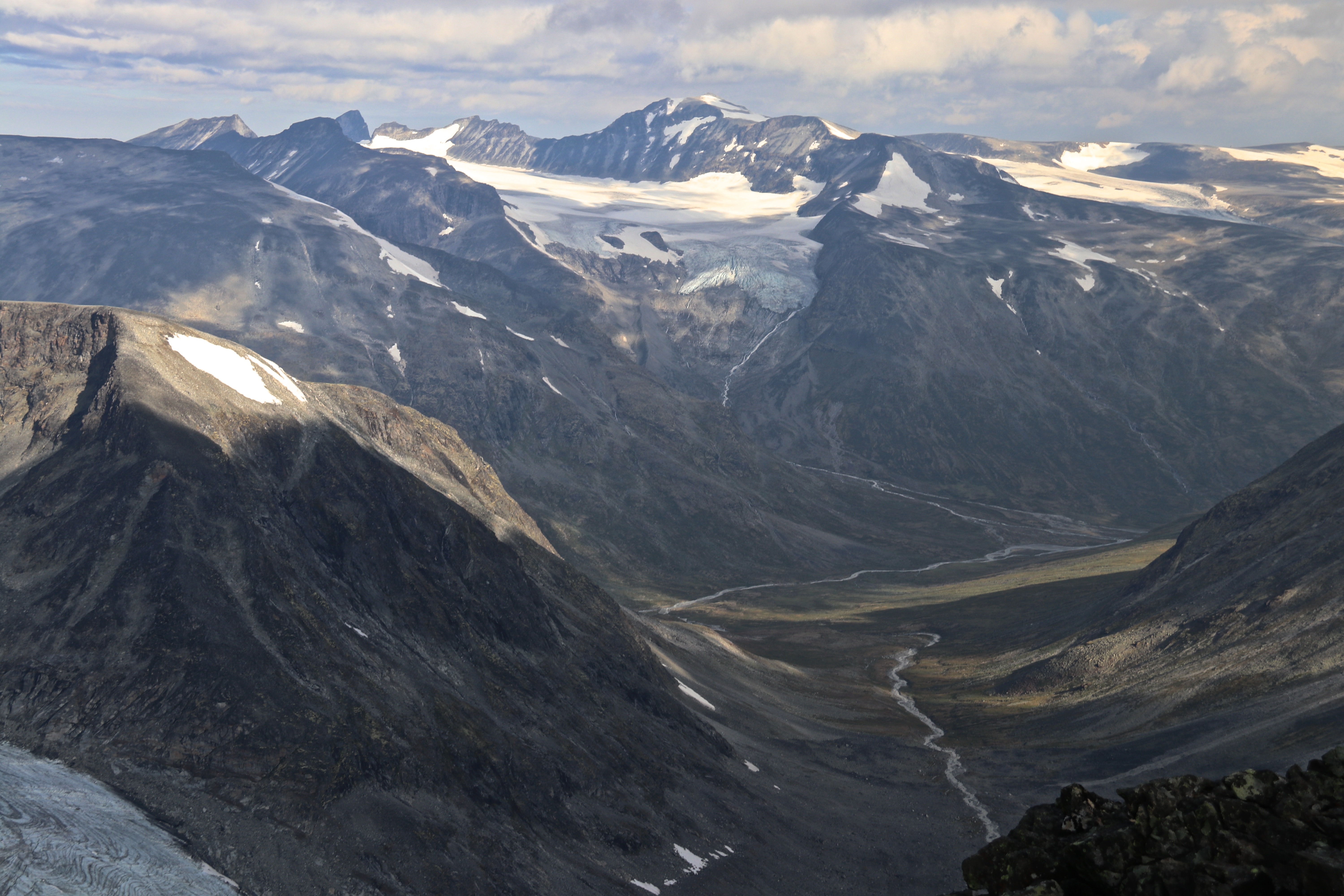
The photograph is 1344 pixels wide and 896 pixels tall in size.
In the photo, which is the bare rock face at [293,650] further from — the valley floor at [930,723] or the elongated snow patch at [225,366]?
the valley floor at [930,723]

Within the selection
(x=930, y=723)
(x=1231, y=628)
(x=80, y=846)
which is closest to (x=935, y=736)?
A: (x=930, y=723)

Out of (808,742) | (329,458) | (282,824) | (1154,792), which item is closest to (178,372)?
(329,458)

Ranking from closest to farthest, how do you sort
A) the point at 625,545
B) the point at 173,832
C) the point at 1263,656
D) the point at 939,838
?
the point at 173,832, the point at 939,838, the point at 1263,656, the point at 625,545

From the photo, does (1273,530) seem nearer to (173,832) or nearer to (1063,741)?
(1063,741)

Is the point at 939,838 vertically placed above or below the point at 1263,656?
below

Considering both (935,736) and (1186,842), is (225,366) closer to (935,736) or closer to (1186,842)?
(935,736)

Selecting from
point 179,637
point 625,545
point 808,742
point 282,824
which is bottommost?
point 625,545
